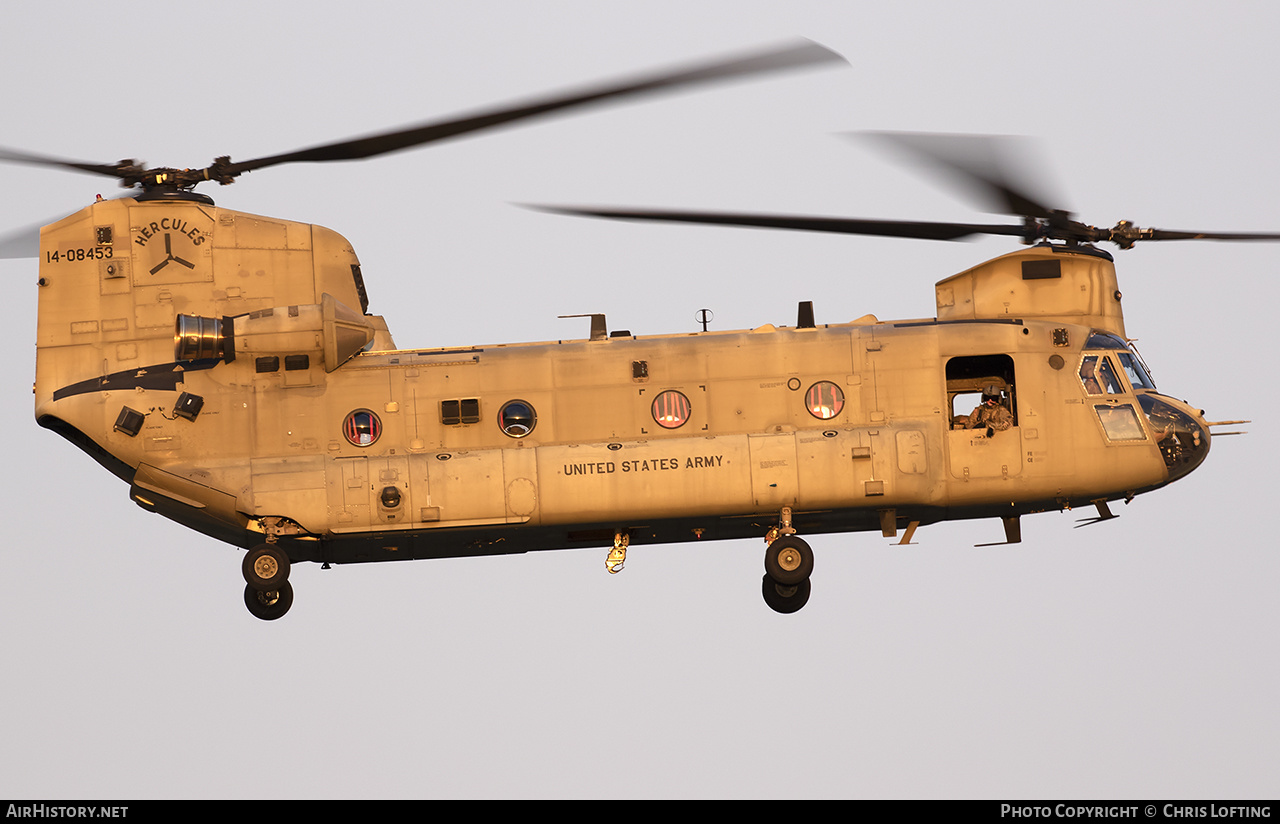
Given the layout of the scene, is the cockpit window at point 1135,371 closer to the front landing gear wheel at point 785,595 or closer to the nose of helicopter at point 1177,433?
the nose of helicopter at point 1177,433

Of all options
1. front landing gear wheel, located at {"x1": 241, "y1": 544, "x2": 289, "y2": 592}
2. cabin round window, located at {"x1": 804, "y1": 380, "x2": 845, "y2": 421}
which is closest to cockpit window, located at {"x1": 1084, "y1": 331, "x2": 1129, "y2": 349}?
cabin round window, located at {"x1": 804, "y1": 380, "x2": 845, "y2": 421}

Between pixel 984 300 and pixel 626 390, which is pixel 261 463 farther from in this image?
pixel 984 300

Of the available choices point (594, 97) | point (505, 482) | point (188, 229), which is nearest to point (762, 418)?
point (505, 482)

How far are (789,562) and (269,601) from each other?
8556 mm

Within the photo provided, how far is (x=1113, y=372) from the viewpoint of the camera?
3244cm

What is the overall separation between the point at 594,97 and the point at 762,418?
6.73 m

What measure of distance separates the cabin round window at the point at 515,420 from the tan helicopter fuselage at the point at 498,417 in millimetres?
48

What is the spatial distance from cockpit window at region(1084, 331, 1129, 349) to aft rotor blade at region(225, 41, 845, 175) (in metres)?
8.84

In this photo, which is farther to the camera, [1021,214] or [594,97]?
[1021,214]

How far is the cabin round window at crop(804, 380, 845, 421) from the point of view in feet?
104

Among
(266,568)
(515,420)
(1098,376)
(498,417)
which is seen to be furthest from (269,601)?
(1098,376)

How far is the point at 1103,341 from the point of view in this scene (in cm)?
3266

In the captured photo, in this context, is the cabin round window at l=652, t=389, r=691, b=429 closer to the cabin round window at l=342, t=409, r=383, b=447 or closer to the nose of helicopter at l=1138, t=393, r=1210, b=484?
the cabin round window at l=342, t=409, r=383, b=447
